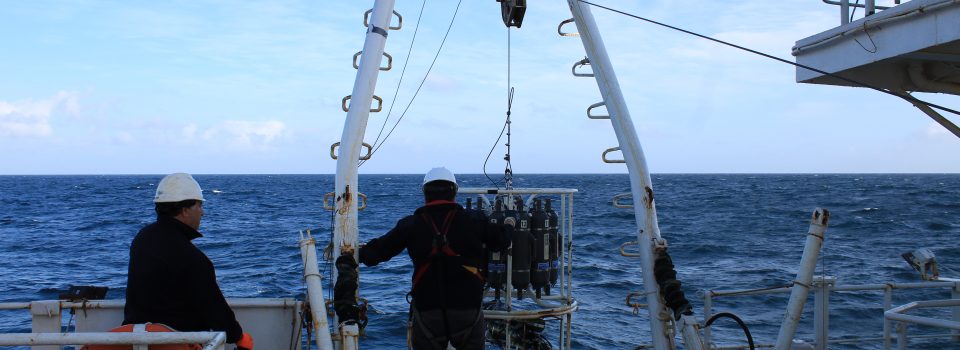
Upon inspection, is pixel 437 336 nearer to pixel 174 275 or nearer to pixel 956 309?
pixel 174 275

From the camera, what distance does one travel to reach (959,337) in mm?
8297

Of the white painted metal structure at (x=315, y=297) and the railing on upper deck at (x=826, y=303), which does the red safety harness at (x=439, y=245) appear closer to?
the white painted metal structure at (x=315, y=297)

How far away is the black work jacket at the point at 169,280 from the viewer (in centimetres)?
404

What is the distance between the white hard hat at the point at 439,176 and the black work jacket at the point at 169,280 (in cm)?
165

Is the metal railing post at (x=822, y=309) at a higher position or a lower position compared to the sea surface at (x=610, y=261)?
higher

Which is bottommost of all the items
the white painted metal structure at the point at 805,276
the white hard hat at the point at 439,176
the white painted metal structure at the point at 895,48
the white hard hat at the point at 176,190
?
the white painted metal structure at the point at 805,276

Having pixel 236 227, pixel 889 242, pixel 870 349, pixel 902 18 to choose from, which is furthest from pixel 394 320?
pixel 236 227

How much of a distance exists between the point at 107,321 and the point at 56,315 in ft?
1.08

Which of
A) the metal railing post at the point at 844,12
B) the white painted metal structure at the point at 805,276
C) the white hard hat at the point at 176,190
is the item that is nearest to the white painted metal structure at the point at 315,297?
the white hard hat at the point at 176,190

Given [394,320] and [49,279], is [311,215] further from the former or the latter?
[394,320]

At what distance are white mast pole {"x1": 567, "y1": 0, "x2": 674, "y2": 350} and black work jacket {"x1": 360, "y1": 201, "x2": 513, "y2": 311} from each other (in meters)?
1.89

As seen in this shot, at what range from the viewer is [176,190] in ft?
13.8

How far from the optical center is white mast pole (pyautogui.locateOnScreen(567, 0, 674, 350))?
6625mm

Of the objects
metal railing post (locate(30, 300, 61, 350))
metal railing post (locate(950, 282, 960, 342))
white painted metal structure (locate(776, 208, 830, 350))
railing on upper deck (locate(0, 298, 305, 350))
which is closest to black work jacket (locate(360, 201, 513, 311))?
railing on upper deck (locate(0, 298, 305, 350))
